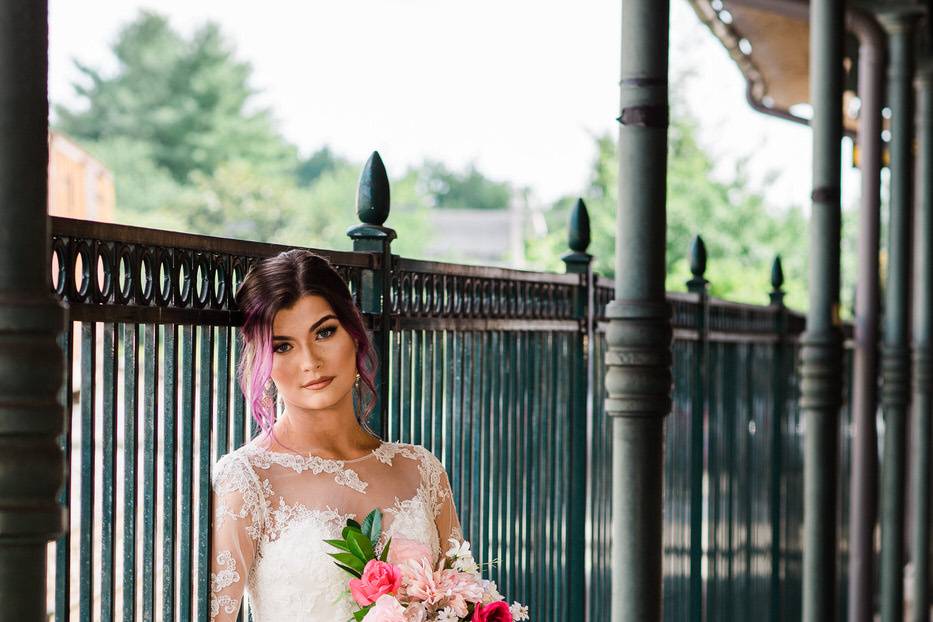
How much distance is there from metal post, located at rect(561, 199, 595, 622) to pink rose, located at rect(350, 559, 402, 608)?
78.8 inches

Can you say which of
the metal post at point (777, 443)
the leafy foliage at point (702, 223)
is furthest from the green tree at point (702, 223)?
the metal post at point (777, 443)

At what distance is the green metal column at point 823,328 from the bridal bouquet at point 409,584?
353cm

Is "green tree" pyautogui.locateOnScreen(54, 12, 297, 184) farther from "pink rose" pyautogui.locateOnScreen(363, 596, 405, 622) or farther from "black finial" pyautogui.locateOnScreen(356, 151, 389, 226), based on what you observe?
"pink rose" pyautogui.locateOnScreen(363, 596, 405, 622)

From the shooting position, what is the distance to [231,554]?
2.39 meters

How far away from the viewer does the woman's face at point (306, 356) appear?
250cm

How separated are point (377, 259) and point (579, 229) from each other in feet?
5.13

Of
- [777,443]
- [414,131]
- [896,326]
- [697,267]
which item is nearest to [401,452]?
[697,267]

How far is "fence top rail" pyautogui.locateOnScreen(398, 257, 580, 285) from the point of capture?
3156 mm

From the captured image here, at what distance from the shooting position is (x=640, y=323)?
3.37 m

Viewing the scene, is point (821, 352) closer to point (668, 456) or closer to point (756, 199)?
point (668, 456)

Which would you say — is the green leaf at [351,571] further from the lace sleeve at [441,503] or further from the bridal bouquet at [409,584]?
the lace sleeve at [441,503]

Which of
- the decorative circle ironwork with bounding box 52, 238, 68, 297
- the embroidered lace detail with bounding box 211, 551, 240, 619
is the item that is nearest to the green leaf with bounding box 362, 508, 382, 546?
the embroidered lace detail with bounding box 211, 551, 240, 619

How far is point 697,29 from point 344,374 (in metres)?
46.7

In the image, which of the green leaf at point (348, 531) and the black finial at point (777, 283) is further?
the black finial at point (777, 283)
